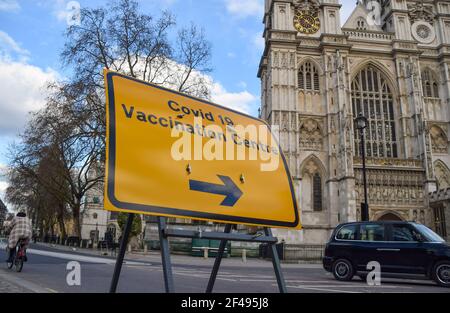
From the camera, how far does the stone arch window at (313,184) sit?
3225 cm

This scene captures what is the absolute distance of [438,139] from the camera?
3469 cm

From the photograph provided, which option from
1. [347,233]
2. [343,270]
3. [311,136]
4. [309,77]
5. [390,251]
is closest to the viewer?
[390,251]

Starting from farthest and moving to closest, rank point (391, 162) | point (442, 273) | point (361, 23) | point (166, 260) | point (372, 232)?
point (361, 23) < point (391, 162) < point (372, 232) < point (442, 273) < point (166, 260)

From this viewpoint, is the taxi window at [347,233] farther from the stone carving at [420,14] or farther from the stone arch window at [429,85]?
the stone carving at [420,14]

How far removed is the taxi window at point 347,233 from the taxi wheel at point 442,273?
2.01 m

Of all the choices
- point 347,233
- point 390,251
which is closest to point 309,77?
point 347,233

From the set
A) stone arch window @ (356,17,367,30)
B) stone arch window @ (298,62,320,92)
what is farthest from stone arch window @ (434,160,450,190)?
stone arch window @ (356,17,367,30)

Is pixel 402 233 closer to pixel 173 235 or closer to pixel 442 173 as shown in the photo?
pixel 173 235

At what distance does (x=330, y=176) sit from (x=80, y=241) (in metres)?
22.6

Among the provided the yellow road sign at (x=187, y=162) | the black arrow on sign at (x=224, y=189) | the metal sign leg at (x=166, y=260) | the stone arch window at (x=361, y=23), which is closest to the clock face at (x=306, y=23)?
the stone arch window at (x=361, y=23)

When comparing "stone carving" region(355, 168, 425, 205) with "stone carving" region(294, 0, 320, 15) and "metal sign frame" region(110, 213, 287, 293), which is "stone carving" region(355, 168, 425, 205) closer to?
"stone carving" region(294, 0, 320, 15)

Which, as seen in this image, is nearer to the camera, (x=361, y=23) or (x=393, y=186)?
(x=393, y=186)

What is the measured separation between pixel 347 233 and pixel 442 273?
93.1 inches

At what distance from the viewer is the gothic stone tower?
103 ft
